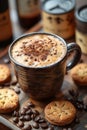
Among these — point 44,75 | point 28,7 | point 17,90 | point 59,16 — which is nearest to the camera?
point 44,75

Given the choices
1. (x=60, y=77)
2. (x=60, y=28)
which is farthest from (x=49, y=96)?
(x=60, y=28)

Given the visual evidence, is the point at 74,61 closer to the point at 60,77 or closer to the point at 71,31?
the point at 60,77

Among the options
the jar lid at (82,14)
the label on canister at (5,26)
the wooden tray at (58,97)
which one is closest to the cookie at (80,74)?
the wooden tray at (58,97)

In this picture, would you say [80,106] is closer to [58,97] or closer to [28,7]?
[58,97]

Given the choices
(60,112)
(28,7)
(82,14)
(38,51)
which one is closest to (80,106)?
(60,112)

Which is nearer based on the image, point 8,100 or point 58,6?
point 8,100

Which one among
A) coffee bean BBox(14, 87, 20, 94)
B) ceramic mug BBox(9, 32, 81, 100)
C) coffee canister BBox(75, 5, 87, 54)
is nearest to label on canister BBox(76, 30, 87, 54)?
coffee canister BBox(75, 5, 87, 54)
